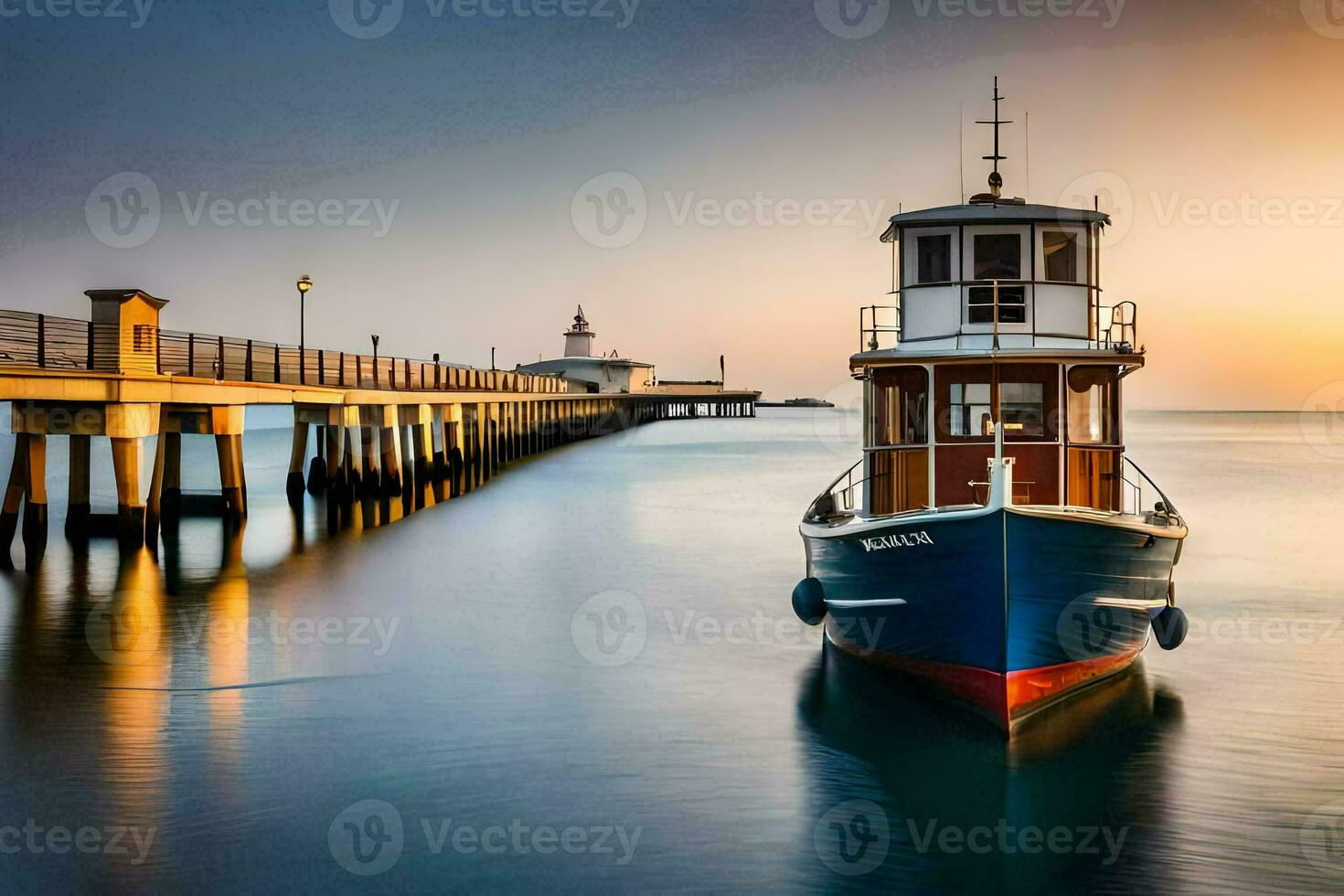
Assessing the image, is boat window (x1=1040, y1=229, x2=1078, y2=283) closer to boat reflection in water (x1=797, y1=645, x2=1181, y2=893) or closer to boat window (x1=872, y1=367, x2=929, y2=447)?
boat window (x1=872, y1=367, x2=929, y2=447)

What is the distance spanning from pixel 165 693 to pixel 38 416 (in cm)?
1133

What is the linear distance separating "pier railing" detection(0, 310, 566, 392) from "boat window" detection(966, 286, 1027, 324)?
15876mm

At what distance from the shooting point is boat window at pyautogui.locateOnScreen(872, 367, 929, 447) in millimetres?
13953

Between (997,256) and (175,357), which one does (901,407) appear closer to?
(997,256)

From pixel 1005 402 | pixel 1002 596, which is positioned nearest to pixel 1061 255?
pixel 1005 402

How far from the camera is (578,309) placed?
134625 millimetres

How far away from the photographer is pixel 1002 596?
11594mm

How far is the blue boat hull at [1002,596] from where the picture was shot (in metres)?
11.6

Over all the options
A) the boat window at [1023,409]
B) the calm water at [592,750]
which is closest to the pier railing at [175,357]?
the calm water at [592,750]

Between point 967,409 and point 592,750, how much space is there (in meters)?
5.75

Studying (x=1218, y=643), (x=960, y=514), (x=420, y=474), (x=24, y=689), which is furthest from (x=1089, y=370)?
(x=420, y=474)

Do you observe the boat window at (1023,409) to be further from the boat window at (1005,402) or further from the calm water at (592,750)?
the calm water at (592,750)

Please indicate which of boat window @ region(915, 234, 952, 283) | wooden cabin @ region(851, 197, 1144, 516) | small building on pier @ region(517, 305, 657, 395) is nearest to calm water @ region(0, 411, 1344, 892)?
wooden cabin @ region(851, 197, 1144, 516)

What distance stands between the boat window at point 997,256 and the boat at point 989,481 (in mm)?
17
